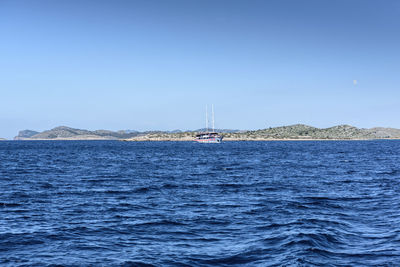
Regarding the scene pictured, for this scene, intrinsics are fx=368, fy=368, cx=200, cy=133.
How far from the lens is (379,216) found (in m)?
22.8

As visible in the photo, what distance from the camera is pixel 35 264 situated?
14.1 m

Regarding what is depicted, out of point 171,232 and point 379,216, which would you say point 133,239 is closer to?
point 171,232

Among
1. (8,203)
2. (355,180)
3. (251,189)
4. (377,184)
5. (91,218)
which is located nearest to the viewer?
(91,218)

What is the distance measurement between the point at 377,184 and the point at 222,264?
98.8 feet

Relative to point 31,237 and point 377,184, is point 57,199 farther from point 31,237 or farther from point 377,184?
point 377,184

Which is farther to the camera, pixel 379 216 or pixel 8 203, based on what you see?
pixel 8 203

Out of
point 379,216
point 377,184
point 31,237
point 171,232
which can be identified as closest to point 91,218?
point 31,237

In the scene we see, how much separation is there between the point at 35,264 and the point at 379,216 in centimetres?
1941

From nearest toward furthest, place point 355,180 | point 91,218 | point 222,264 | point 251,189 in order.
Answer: point 222,264
point 91,218
point 251,189
point 355,180

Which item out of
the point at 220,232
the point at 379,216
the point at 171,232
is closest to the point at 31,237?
the point at 171,232

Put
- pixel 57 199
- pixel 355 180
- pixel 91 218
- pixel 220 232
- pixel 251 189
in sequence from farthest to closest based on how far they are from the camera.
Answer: pixel 355 180 < pixel 251 189 < pixel 57 199 < pixel 91 218 < pixel 220 232

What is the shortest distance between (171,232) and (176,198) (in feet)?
34.4

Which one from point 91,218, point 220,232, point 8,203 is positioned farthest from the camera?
point 8,203

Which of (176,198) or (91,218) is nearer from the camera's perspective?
(91,218)
